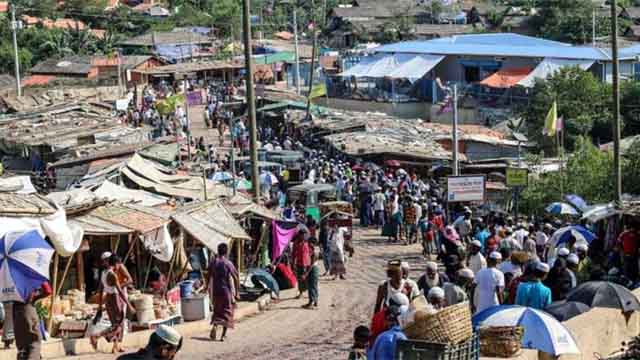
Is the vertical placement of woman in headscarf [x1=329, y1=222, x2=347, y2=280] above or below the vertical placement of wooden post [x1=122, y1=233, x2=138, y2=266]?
below

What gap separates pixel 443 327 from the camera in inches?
339

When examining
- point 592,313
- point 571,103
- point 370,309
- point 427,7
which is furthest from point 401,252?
point 427,7

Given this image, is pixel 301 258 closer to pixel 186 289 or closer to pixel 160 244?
pixel 160 244

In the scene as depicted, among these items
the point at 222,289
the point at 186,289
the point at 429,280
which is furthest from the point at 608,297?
the point at 186,289

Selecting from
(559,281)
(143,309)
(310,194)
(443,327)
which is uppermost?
(443,327)

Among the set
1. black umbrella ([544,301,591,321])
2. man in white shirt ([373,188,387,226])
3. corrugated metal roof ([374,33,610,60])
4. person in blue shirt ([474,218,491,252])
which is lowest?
man in white shirt ([373,188,387,226])

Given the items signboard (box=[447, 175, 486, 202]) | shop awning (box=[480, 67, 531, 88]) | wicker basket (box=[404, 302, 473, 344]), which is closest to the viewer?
wicker basket (box=[404, 302, 473, 344])

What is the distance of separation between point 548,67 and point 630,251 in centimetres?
3727

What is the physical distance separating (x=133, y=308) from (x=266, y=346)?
5.28 ft

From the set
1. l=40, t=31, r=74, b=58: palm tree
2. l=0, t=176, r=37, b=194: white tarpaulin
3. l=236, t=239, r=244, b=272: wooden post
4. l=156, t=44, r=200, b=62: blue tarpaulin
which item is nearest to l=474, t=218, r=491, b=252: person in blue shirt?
l=236, t=239, r=244, b=272: wooden post

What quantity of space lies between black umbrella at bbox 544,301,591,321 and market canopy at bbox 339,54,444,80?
151 feet

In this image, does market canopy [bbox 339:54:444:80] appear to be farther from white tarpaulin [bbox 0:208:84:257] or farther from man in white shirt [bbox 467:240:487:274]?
white tarpaulin [bbox 0:208:84:257]

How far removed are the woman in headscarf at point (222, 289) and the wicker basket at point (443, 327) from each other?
5.39 metres

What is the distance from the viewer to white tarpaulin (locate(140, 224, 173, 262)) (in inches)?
640
